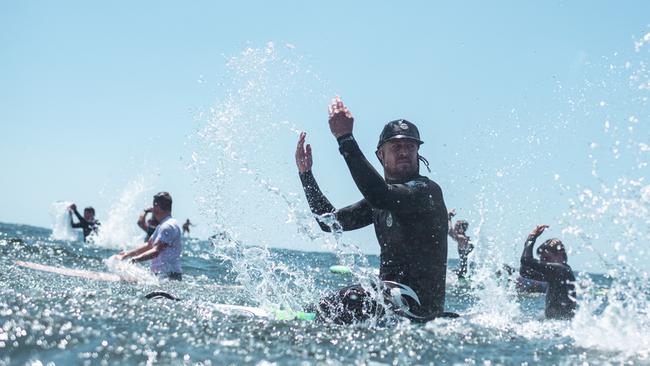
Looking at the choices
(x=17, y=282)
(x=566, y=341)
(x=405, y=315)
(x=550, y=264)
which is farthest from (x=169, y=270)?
(x=566, y=341)

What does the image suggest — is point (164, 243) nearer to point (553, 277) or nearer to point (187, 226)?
point (553, 277)

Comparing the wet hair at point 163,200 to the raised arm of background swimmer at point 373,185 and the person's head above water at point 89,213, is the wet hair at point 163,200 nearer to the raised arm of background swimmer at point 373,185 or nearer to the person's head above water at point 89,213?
the raised arm of background swimmer at point 373,185

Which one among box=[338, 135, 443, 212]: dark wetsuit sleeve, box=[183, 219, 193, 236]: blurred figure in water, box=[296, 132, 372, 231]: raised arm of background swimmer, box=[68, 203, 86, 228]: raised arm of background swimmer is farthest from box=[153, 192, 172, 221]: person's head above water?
box=[183, 219, 193, 236]: blurred figure in water

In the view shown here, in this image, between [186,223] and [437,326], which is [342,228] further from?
[186,223]

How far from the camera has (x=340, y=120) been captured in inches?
187

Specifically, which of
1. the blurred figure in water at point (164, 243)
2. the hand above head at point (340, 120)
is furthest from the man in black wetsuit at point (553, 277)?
the blurred figure in water at point (164, 243)

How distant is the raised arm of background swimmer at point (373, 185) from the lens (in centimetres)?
441

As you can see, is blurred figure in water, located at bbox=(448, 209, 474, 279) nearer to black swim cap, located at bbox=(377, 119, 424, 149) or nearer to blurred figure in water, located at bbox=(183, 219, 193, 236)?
black swim cap, located at bbox=(377, 119, 424, 149)

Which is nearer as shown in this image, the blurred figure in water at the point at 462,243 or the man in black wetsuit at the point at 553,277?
the man in black wetsuit at the point at 553,277

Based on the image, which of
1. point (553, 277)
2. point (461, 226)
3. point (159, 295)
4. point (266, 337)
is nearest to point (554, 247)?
point (553, 277)

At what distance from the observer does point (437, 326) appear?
4.08 meters

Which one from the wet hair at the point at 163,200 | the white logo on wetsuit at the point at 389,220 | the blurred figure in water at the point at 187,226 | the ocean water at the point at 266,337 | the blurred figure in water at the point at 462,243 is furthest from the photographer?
the blurred figure in water at the point at 187,226

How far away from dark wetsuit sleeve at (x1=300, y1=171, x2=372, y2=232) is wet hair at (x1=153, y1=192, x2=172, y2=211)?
5.83 meters

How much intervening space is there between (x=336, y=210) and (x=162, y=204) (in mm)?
6165
